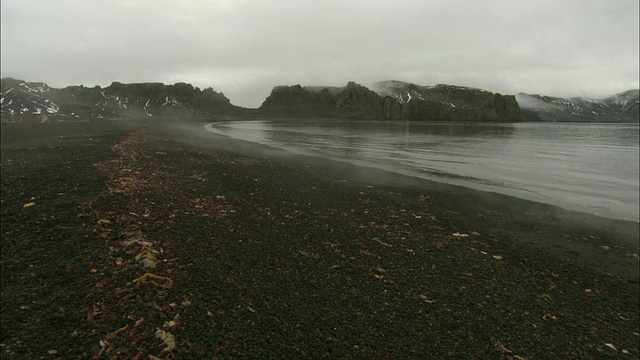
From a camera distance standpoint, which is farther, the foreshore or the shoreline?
the shoreline

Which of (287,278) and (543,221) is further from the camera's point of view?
(543,221)

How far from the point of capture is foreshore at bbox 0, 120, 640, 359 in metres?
4.24

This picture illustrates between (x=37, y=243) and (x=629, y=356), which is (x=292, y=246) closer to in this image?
(x=37, y=243)

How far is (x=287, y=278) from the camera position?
5969 mm

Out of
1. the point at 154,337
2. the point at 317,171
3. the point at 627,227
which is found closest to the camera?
the point at 154,337

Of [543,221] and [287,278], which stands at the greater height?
[287,278]

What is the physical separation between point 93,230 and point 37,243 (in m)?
0.87

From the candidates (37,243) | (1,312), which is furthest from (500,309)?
(37,243)

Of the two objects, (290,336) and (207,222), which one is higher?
(207,222)

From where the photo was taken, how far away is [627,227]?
11383mm

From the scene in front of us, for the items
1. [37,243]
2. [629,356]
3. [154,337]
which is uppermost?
[37,243]

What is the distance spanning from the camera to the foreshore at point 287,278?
4.24 m

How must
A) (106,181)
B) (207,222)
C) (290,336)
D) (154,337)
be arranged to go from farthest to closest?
(106,181), (207,222), (290,336), (154,337)

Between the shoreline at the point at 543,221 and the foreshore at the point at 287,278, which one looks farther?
the shoreline at the point at 543,221
